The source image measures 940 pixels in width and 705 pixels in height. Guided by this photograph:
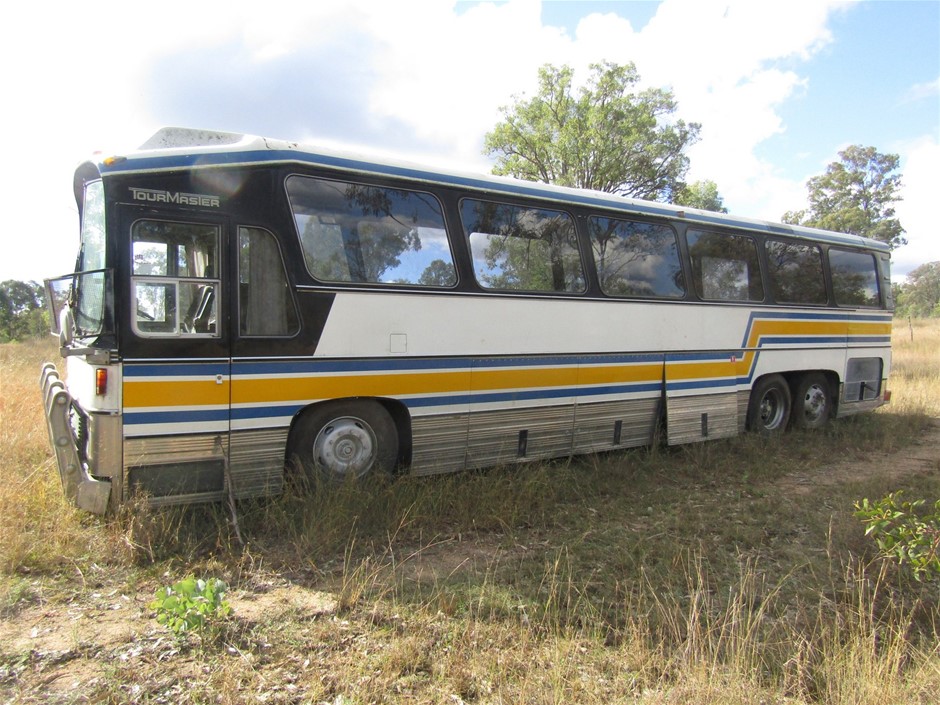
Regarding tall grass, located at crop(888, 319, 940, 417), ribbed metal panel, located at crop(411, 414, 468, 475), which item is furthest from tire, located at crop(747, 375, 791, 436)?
ribbed metal panel, located at crop(411, 414, 468, 475)

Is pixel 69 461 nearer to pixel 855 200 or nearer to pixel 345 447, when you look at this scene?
pixel 345 447

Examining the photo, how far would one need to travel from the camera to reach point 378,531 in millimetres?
4781

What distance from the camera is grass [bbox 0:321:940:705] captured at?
9.70 feet

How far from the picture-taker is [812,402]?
9461 mm

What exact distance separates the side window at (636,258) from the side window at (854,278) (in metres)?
3.55

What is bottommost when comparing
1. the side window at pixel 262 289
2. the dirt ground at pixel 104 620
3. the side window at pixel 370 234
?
the dirt ground at pixel 104 620

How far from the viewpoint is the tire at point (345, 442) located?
16.9ft

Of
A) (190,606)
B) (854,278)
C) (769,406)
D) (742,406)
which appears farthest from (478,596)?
(854,278)

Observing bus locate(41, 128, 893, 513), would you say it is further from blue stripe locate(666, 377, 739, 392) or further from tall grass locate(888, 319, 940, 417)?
tall grass locate(888, 319, 940, 417)

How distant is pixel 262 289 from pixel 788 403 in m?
7.67

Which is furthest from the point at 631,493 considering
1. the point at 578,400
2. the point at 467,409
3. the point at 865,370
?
the point at 865,370

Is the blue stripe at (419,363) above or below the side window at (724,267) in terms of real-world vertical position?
below

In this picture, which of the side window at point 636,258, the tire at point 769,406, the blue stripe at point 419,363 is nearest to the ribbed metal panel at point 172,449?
the blue stripe at point 419,363

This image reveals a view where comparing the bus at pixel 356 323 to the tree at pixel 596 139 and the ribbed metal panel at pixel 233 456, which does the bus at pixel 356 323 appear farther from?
the tree at pixel 596 139
